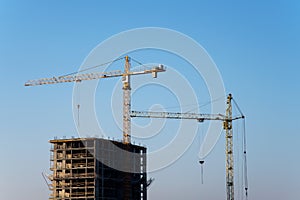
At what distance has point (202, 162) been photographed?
193000 mm

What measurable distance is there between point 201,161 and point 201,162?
2.40ft

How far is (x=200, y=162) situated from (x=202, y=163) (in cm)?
163

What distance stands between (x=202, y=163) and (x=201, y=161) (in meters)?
2.22

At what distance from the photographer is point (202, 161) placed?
192 metres

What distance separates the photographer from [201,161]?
631ft

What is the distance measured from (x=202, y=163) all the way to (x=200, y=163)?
66cm

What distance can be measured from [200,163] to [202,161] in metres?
1.88

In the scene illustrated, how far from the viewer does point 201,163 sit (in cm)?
19400

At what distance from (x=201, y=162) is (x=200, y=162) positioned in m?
0.32

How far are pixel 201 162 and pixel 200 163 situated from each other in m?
1.34

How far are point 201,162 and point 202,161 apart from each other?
1.93ft

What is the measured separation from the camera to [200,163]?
7643 inches

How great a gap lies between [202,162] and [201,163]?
1.11 meters
